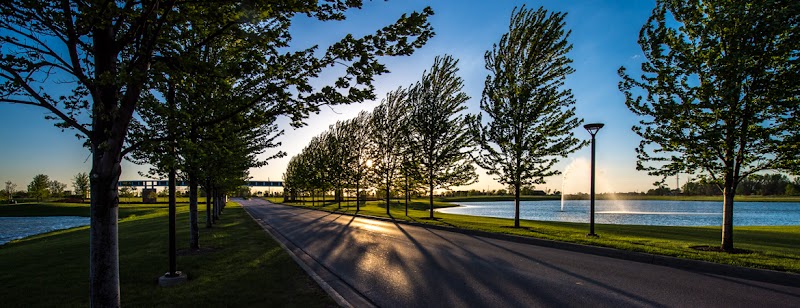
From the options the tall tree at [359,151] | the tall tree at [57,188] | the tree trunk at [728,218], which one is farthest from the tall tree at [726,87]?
the tall tree at [57,188]

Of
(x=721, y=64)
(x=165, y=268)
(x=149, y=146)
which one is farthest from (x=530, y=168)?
(x=149, y=146)

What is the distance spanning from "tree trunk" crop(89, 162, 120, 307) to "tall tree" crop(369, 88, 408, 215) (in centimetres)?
2473

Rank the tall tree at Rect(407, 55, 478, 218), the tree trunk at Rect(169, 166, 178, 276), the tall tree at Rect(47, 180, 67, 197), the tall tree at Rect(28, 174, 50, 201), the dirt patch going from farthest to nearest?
the tall tree at Rect(47, 180, 67, 197)
the tall tree at Rect(28, 174, 50, 201)
the tall tree at Rect(407, 55, 478, 218)
the dirt patch
the tree trunk at Rect(169, 166, 178, 276)

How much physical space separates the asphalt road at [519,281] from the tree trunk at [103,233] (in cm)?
331

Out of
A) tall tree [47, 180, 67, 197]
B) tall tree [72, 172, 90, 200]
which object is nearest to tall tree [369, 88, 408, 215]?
tall tree [72, 172, 90, 200]

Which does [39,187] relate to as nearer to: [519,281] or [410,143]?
[410,143]

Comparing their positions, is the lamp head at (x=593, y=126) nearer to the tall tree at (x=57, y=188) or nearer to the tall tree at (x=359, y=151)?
the tall tree at (x=359, y=151)

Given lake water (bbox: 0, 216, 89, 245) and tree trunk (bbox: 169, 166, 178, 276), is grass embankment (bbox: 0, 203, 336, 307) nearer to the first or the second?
tree trunk (bbox: 169, 166, 178, 276)

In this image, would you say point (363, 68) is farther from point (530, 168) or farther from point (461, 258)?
point (530, 168)

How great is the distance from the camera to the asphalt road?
20.1 feet

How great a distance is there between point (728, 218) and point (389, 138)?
22.6 meters

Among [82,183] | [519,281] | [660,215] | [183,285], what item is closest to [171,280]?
[183,285]

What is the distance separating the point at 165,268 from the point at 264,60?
6721 mm

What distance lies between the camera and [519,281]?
7.37m
